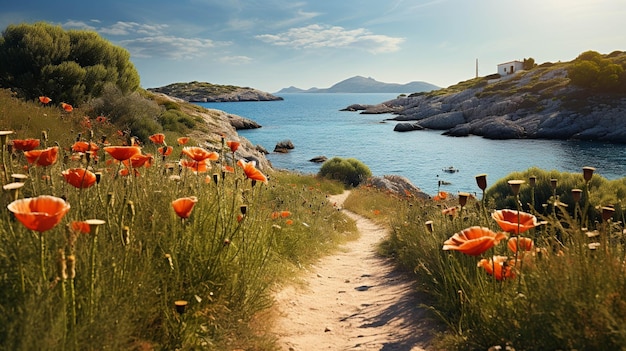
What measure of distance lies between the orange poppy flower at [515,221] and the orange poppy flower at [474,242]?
84mm

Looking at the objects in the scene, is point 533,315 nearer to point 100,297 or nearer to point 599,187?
point 100,297

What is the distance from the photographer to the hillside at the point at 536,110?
4969cm

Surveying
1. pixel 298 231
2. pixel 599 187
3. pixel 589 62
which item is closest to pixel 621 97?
pixel 589 62

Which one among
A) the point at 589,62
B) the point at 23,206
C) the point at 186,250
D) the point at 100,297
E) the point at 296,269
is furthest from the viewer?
the point at 589,62

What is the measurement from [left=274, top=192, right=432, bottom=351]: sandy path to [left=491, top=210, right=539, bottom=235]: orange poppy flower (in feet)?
4.88

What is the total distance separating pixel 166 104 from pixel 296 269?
79.4ft

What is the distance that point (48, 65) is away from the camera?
679 inches

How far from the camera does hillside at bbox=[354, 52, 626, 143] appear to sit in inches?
1956

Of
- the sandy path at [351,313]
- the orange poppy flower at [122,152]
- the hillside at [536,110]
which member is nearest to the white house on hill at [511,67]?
the hillside at [536,110]

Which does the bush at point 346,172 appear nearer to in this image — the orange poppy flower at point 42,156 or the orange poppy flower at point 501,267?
the orange poppy flower at point 501,267

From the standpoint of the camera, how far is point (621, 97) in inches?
2088

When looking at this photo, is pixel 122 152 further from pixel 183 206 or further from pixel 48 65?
pixel 48 65

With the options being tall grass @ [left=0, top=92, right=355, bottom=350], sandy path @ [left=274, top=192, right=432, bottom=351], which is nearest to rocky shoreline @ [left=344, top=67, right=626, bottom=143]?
sandy path @ [left=274, top=192, right=432, bottom=351]

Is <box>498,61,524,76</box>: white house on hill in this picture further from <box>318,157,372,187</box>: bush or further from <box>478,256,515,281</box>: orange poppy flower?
<box>478,256,515,281</box>: orange poppy flower
